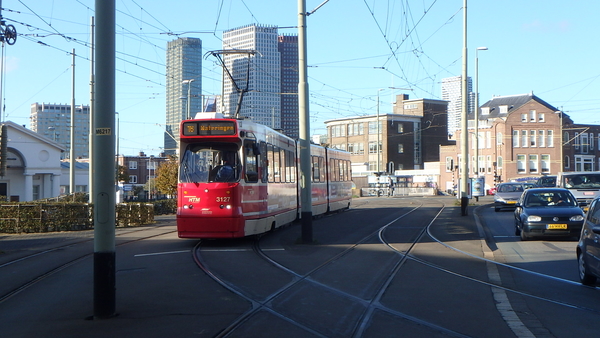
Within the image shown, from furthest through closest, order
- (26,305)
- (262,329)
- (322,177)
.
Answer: (322,177) → (26,305) → (262,329)

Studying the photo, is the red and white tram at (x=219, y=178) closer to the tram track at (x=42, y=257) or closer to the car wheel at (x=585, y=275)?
the tram track at (x=42, y=257)

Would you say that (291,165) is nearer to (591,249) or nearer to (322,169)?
(322,169)

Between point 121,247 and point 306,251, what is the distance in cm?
510

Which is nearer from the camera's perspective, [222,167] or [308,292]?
[308,292]

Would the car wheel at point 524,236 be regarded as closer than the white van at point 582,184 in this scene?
Yes

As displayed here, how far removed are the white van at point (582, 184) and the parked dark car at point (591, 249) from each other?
16.1m

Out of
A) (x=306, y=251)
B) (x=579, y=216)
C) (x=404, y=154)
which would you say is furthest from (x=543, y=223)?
(x=404, y=154)

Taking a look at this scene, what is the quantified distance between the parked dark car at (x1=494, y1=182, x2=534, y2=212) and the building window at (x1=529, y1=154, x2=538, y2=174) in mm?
44053

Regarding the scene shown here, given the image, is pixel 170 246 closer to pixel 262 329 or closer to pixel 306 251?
pixel 306 251

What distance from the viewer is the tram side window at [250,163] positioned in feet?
52.7

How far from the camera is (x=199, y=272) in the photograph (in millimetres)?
11562

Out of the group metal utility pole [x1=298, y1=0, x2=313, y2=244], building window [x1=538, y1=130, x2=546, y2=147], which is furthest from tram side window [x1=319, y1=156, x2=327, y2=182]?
building window [x1=538, y1=130, x2=546, y2=147]

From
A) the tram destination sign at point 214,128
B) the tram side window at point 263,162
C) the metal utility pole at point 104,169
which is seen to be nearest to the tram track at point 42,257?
the metal utility pole at point 104,169

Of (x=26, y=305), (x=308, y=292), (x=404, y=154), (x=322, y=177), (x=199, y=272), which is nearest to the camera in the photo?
(x=26, y=305)
